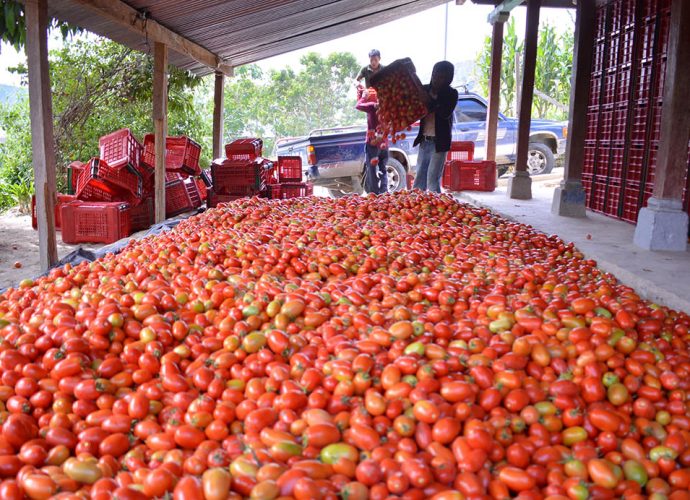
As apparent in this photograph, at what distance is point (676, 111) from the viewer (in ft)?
17.5

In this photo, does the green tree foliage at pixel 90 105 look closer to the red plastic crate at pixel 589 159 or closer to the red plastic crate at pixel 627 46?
the red plastic crate at pixel 589 159

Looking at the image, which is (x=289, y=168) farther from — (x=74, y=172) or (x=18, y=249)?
(x=18, y=249)

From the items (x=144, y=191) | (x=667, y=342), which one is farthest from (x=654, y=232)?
(x=144, y=191)

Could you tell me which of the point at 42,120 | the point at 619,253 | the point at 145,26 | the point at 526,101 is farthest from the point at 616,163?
the point at 42,120

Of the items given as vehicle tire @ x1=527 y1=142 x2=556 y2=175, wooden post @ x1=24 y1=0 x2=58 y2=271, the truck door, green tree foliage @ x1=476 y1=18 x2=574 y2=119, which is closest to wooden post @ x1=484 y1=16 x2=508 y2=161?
the truck door

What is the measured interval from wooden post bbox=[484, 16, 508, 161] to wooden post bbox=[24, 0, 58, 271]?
768 centimetres

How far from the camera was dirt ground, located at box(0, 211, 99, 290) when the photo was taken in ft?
20.4

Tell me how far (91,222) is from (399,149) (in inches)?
252

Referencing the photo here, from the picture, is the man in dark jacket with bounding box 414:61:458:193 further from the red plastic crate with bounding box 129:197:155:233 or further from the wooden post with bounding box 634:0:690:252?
the red plastic crate with bounding box 129:197:155:233

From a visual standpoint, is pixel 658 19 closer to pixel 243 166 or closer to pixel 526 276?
pixel 526 276

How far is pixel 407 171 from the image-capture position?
477 inches

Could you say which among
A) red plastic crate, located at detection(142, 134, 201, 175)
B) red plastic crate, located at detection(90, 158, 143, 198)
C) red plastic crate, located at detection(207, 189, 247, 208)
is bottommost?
red plastic crate, located at detection(207, 189, 247, 208)

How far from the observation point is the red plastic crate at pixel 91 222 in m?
7.65

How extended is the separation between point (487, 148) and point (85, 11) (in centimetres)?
720
